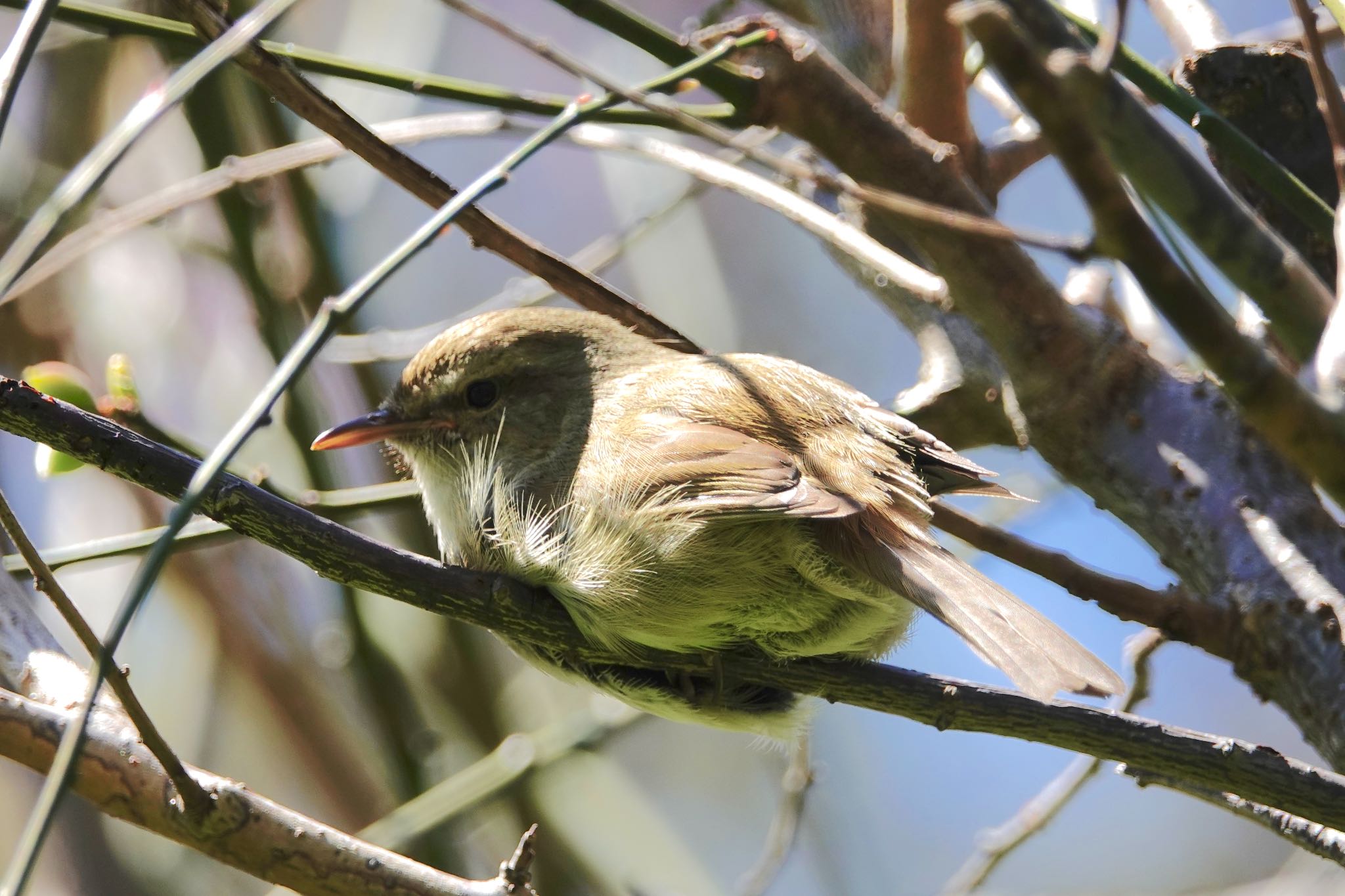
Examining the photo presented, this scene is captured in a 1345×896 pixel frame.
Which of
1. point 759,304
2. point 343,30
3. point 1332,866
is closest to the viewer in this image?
point 1332,866

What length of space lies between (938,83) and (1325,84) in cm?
207

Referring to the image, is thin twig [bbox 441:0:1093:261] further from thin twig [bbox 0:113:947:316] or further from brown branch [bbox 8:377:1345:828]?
brown branch [bbox 8:377:1345:828]

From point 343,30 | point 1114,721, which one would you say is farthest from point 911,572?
point 343,30

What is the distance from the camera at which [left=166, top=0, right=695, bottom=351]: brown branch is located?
7.75 ft

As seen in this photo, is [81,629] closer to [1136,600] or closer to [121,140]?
[121,140]

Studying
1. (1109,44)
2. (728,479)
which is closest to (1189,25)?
(728,479)

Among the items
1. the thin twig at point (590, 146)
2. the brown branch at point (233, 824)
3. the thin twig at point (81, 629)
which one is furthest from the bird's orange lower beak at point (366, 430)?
the thin twig at point (81, 629)

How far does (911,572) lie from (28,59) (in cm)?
175

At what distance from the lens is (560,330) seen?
3492 millimetres

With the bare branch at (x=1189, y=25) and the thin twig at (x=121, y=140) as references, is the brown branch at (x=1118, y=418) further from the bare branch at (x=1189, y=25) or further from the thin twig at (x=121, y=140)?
the thin twig at (x=121, y=140)

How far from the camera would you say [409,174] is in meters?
2.65

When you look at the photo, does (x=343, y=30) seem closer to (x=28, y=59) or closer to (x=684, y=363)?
(x=684, y=363)

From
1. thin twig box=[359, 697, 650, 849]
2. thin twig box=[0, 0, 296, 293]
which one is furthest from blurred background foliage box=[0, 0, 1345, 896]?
thin twig box=[0, 0, 296, 293]

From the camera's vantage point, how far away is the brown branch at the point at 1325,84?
174 cm
